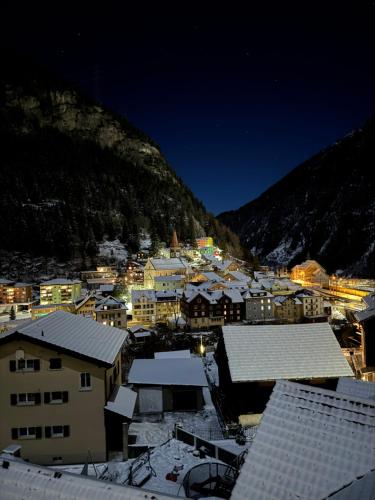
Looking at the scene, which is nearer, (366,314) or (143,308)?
(366,314)

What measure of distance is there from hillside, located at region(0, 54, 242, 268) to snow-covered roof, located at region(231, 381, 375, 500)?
388ft

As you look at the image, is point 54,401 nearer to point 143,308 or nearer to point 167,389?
point 167,389

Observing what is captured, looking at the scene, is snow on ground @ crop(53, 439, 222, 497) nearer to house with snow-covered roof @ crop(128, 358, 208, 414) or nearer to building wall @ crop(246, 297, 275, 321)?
house with snow-covered roof @ crop(128, 358, 208, 414)

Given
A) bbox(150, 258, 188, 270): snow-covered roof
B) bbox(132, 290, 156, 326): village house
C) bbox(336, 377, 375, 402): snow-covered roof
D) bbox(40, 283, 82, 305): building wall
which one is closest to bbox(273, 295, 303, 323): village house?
bbox(132, 290, 156, 326): village house

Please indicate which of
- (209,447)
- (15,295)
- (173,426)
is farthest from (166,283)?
(209,447)

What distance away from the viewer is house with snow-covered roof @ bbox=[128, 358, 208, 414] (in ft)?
75.8

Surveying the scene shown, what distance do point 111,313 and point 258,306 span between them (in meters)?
30.3

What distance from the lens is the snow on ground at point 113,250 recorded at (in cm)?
12388

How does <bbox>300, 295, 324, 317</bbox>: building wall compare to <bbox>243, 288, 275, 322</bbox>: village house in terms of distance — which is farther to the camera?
<bbox>300, 295, 324, 317</bbox>: building wall

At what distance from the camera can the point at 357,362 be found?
33.0m

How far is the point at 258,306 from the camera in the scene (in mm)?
70250

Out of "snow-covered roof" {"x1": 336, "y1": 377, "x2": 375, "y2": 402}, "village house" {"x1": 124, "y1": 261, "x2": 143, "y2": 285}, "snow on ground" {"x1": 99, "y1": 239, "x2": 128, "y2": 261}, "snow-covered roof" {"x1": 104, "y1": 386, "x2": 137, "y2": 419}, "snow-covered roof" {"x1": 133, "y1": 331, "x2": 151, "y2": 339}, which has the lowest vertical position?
"snow-covered roof" {"x1": 133, "y1": 331, "x2": 151, "y2": 339}

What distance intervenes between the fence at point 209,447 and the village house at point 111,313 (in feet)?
152

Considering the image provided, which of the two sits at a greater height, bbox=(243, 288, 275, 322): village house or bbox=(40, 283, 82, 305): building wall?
bbox=(40, 283, 82, 305): building wall
